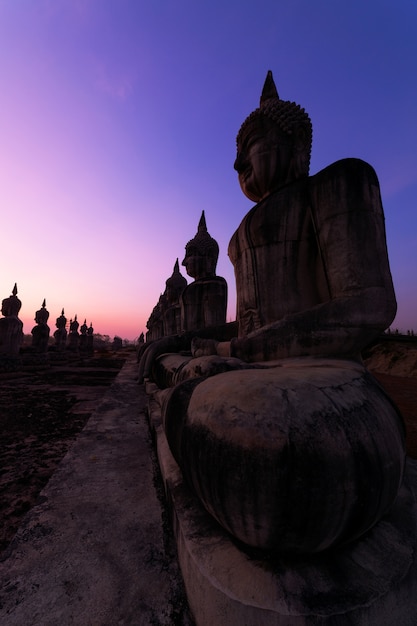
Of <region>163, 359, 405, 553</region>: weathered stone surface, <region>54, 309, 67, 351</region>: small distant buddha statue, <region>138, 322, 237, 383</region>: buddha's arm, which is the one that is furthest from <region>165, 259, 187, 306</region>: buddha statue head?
<region>54, 309, 67, 351</region>: small distant buddha statue

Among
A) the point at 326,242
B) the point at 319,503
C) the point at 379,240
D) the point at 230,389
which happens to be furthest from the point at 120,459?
the point at 379,240

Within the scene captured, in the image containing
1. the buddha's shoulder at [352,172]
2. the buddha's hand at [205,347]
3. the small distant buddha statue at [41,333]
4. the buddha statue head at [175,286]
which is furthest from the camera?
the small distant buddha statue at [41,333]

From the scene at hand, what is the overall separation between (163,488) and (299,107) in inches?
120

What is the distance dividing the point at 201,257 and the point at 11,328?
42.9 ft

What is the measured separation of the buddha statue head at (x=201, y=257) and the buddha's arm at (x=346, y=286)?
164 inches

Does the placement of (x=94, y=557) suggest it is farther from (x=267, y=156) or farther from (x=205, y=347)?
(x=267, y=156)

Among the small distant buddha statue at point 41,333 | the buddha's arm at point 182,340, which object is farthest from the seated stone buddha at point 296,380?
the small distant buddha statue at point 41,333

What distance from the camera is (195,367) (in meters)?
1.40

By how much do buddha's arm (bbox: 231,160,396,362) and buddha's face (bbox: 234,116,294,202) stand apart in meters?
0.68

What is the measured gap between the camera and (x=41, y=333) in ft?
62.9

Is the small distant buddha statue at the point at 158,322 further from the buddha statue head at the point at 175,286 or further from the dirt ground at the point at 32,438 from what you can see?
the dirt ground at the point at 32,438

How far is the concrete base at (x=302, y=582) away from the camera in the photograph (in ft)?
2.06

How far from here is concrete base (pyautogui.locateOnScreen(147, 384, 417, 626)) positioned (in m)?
0.63

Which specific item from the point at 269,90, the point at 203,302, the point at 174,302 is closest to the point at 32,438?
the point at 203,302
